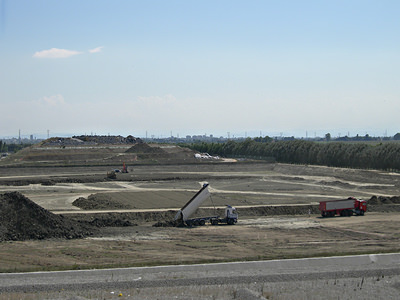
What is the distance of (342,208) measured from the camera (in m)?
43.9

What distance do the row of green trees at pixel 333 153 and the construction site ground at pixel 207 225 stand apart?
8143 mm

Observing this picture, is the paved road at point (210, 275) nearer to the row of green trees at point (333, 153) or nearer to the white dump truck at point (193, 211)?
the white dump truck at point (193, 211)

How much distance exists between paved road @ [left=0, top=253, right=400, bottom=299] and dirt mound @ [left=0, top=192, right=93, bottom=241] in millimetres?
10687

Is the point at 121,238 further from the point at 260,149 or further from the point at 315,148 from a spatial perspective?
the point at 260,149

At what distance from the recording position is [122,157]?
391ft

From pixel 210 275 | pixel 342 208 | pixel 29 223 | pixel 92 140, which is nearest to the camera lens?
pixel 210 275

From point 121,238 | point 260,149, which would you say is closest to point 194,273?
point 121,238

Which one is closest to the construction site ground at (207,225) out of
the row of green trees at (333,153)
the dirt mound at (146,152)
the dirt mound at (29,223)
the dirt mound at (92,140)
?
the dirt mound at (29,223)

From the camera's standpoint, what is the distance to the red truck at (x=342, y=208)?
43562 millimetres

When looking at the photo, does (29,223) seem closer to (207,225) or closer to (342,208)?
(207,225)

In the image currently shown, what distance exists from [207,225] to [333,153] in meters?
67.1

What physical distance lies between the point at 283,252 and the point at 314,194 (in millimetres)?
32942

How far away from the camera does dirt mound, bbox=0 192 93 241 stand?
103ft

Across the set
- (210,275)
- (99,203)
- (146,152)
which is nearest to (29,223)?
(210,275)
